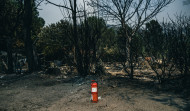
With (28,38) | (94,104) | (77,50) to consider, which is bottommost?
(94,104)

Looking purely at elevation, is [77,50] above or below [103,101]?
above

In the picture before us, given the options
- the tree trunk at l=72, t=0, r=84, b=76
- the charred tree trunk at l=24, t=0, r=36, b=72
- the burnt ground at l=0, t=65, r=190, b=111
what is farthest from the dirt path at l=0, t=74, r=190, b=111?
the charred tree trunk at l=24, t=0, r=36, b=72

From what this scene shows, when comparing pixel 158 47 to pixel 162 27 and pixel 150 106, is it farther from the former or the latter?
pixel 150 106

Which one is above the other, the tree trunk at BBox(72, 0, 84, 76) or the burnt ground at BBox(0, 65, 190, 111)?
the tree trunk at BBox(72, 0, 84, 76)

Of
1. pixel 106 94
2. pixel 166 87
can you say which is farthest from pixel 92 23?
pixel 166 87

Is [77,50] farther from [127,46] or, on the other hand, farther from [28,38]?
[28,38]

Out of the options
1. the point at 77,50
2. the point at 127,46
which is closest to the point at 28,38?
the point at 77,50

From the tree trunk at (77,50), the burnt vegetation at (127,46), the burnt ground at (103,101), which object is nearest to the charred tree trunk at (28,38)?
the burnt vegetation at (127,46)

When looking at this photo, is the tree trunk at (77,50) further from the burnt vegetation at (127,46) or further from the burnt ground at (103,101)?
the burnt ground at (103,101)

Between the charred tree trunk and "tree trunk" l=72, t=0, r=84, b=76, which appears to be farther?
the charred tree trunk

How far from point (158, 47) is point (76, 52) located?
3286mm

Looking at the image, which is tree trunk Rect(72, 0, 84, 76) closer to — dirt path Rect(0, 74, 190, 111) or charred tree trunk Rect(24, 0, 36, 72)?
dirt path Rect(0, 74, 190, 111)

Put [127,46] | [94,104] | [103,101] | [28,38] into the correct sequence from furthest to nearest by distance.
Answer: [28,38] → [127,46] → [103,101] → [94,104]

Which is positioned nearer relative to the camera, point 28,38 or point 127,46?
point 127,46
